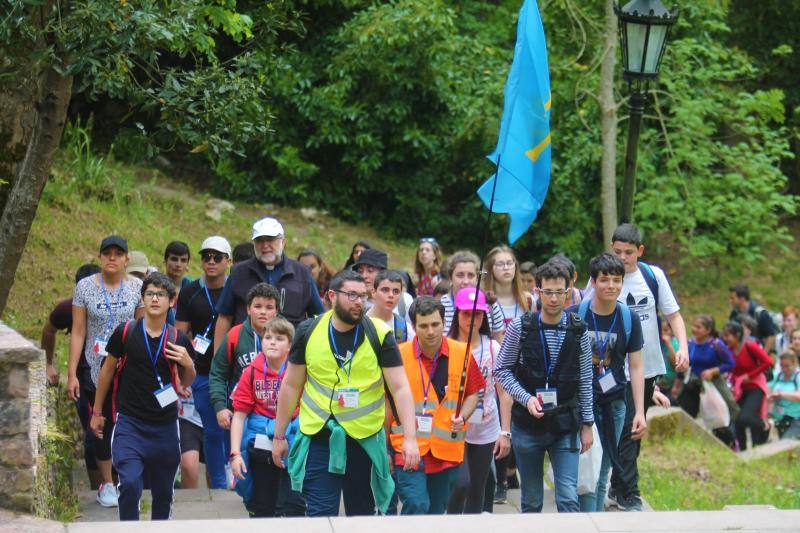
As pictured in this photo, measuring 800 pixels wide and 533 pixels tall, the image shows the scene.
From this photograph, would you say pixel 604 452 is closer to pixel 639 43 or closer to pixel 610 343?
pixel 610 343

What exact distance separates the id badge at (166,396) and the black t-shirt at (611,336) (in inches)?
99.0

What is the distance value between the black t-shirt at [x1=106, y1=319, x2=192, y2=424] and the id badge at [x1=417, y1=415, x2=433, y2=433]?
1.63 m

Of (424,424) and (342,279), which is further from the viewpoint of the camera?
(424,424)

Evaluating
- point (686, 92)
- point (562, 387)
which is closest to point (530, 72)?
point (562, 387)

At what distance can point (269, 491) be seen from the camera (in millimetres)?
7457

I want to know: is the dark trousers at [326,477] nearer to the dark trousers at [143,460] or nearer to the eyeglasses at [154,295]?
the dark trousers at [143,460]

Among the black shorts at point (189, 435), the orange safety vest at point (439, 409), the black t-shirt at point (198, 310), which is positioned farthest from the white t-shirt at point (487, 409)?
the black t-shirt at point (198, 310)

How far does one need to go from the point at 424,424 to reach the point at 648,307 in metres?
2.05

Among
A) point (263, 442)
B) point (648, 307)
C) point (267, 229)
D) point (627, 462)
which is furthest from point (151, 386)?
point (648, 307)

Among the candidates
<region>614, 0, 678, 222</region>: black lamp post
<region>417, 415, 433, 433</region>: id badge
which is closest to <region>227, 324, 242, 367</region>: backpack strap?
<region>417, 415, 433, 433</region>: id badge

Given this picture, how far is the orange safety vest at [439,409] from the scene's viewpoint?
6.96 meters

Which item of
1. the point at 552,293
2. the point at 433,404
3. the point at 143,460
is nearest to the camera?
the point at 433,404

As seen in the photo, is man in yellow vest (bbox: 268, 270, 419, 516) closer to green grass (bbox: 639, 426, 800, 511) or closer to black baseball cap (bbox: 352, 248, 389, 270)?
black baseball cap (bbox: 352, 248, 389, 270)

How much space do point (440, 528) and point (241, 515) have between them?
241 centimetres
